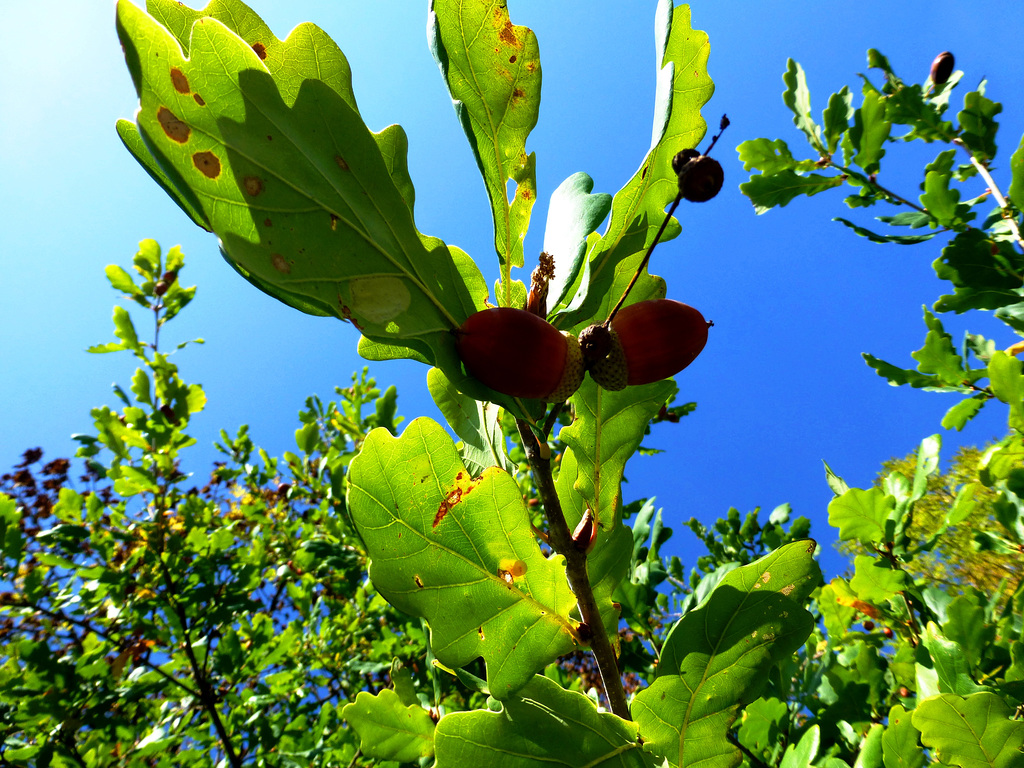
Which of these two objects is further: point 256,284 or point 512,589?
point 512,589

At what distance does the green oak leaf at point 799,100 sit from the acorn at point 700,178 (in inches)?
135

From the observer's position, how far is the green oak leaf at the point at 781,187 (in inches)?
148

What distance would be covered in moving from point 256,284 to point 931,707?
4.83 ft

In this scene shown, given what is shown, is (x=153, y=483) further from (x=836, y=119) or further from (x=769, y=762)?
(x=836, y=119)

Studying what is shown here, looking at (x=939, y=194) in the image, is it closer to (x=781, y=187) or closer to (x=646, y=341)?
(x=781, y=187)

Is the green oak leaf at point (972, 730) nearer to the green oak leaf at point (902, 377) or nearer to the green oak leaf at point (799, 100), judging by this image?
the green oak leaf at point (902, 377)

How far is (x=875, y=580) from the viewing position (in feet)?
7.66

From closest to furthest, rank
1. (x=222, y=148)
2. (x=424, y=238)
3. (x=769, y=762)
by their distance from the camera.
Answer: (x=222, y=148) < (x=424, y=238) < (x=769, y=762)

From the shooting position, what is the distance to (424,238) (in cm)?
98

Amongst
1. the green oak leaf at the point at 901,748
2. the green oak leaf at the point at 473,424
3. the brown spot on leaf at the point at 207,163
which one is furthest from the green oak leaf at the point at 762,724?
the brown spot on leaf at the point at 207,163

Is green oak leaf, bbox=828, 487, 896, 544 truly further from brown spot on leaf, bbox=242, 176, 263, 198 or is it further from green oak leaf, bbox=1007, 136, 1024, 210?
brown spot on leaf, bbox=242, 176, 263, 198

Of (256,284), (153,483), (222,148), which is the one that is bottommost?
(256,284)

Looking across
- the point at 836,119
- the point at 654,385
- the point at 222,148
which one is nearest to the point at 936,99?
the point at 836,119

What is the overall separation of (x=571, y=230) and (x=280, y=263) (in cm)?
58
